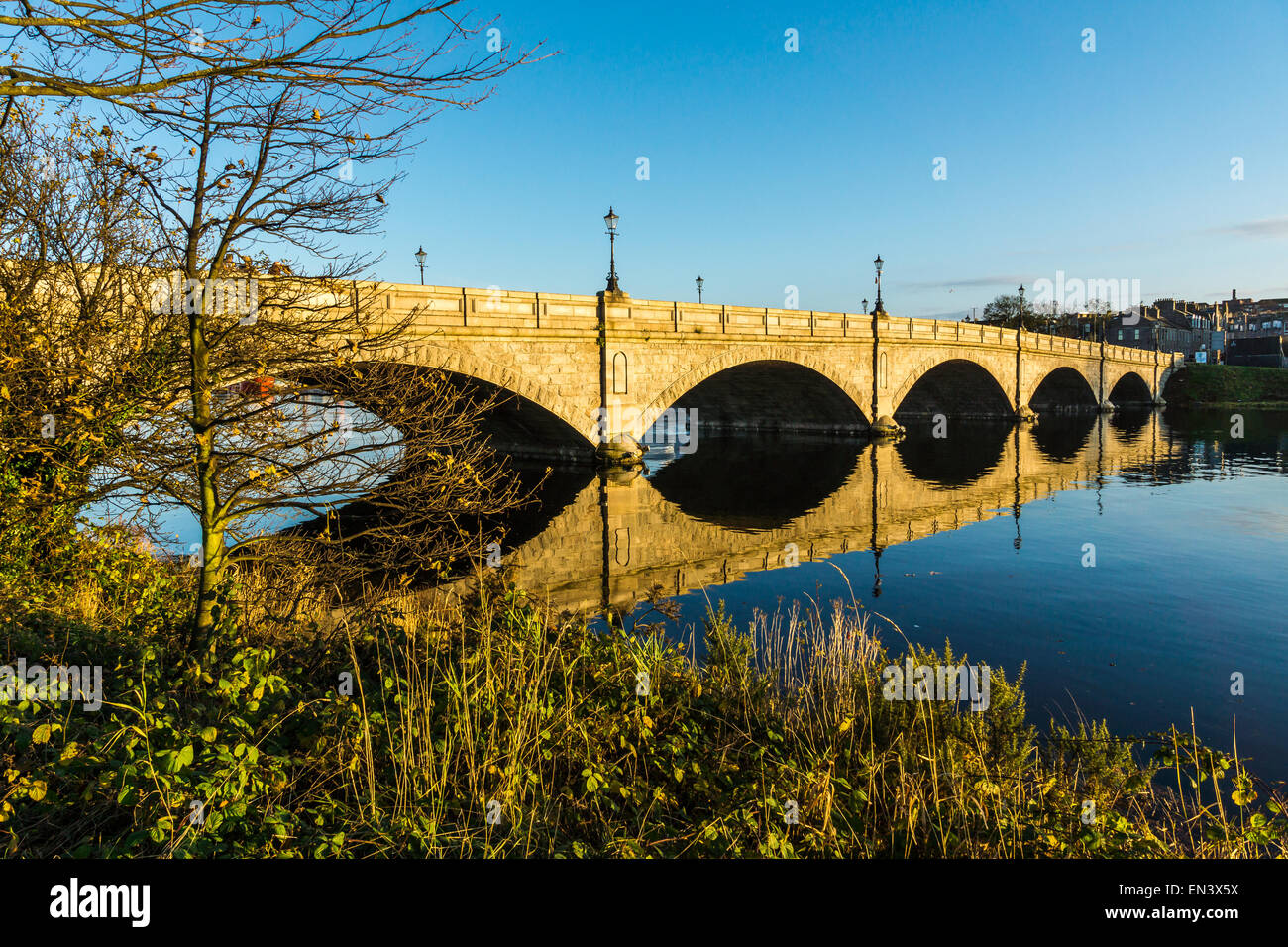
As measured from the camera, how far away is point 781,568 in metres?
14.0

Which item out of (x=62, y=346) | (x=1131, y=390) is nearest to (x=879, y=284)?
(x=62, y=346)

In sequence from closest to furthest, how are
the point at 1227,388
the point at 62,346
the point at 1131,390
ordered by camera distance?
1. the point at 62,346
2. the point at 1227,388
3. the point at 1131,390

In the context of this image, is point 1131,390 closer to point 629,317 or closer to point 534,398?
point 629,317

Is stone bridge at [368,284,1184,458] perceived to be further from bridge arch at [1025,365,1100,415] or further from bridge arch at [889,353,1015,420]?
bridge arch at [1025,365,1100,415]

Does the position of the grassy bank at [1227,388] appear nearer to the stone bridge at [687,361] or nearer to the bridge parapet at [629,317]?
the stone bridge at [687,361]

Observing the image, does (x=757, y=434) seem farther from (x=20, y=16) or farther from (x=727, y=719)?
(x=20, y=16)

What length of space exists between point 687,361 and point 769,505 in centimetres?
917

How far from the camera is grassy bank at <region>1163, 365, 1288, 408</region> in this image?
6996 centimetres

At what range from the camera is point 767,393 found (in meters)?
40.9

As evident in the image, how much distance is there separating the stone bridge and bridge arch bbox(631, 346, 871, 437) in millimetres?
82
